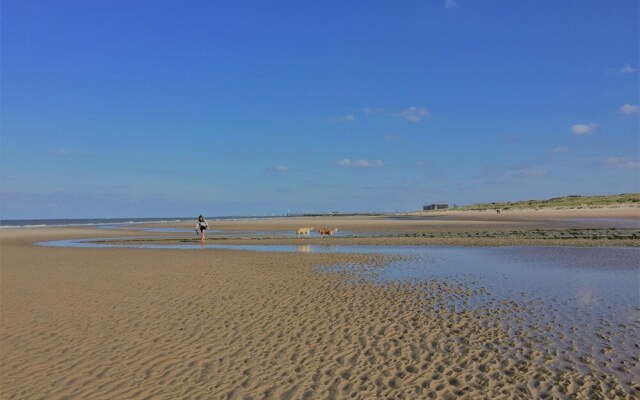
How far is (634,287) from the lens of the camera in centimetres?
1515

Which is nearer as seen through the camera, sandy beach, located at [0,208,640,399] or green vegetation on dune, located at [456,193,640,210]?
sandy beach, located at [0,208,640,399]

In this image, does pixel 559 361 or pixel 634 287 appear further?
pixel 634 287

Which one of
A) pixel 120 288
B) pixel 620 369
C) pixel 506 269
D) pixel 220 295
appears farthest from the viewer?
pixel 506 269

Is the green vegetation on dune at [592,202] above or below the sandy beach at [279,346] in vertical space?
above

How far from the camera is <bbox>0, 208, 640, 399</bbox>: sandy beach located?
7246 mm

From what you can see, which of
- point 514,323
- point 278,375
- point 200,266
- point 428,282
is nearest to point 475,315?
point 514,323

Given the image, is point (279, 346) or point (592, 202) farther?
point (592, 202)

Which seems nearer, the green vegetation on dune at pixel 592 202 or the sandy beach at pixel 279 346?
the sandy beach at pixel 279 346

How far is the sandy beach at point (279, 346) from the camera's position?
23.8ft

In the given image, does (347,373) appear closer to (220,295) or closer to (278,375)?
(278,375)

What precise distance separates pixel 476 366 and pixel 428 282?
8.98 metres

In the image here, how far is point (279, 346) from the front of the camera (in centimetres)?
950

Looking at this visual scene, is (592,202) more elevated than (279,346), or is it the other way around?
(592,202)

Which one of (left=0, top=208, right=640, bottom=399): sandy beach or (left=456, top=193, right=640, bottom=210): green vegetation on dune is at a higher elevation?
(left=456, top=193, right=640, bottom=210): green vegetation on dune
